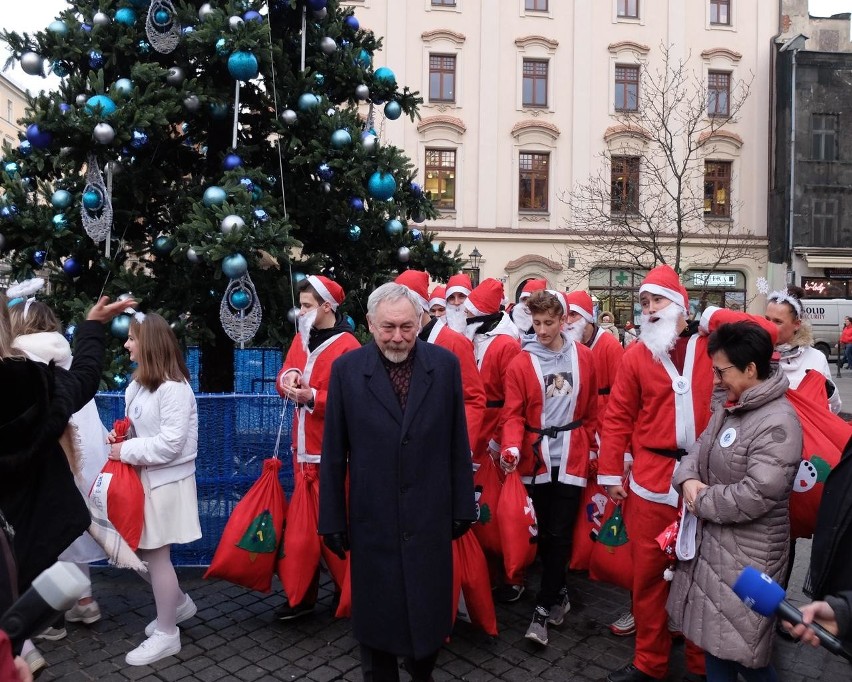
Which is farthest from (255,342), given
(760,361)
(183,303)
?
(760,361)

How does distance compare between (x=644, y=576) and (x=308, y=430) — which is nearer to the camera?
(x=644, y=576)

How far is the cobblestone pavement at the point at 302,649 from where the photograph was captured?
3809 mm

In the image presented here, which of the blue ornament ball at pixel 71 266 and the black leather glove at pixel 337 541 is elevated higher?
the blue ornament ball at pixel 71 266

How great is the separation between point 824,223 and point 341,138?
30.0 meters

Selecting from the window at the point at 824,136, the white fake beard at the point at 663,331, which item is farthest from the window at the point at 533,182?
the white fake beard at the point at 663,331

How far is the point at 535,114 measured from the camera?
90.7 ft

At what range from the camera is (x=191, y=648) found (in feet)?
13.3

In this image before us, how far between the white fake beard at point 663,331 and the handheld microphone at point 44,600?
291 centimetres

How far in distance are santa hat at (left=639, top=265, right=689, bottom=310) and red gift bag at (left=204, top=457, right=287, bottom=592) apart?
234 centimetres

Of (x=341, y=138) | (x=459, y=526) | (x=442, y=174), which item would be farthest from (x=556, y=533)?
(x=442, y=174)

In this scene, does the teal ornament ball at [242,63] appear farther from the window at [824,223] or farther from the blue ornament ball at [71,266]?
the window at [824,223]

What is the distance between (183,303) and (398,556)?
3501mm

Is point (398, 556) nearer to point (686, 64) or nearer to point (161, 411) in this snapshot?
point (161, 411)

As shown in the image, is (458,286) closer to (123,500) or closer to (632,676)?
(123,500)
